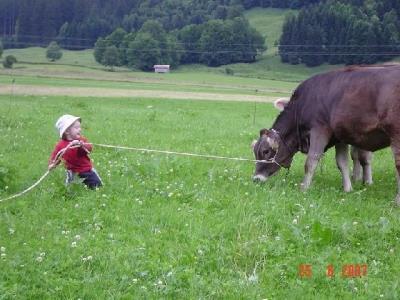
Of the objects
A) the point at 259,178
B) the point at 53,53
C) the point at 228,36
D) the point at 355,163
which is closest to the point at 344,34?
the point at 228,36

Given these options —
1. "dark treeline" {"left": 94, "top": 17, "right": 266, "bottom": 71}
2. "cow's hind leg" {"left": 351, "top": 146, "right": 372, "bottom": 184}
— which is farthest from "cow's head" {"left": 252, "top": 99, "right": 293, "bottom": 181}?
"dark treeline" {"left": 94, "top": 17, "right": 266, "bottom": 71}

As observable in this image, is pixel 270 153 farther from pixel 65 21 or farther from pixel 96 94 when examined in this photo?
pixel 65 21

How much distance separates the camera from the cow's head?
1253cm

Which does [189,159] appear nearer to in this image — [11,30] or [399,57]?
[399,57]

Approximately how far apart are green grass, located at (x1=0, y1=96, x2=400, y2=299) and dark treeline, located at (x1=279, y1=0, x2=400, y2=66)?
11250cm

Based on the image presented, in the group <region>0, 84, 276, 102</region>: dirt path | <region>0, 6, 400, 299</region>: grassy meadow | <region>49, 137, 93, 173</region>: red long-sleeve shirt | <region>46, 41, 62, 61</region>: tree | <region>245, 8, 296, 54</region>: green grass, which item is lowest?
<region>46, 41, 62, 61</region>: tree

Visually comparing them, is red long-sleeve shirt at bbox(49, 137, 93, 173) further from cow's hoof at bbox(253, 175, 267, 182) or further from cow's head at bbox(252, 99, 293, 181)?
cow's head at bbox(252, 99, 293, 181)

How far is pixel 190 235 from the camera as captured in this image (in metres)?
8.30

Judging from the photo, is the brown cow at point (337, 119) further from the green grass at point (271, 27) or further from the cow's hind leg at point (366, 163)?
the green grass at point (271, 27)

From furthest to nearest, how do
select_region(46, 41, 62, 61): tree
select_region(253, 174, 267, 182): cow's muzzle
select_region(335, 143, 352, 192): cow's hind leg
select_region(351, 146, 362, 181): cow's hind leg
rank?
select_region(46, 41, 62, 61): tree
select_region(351, 146, 362, 181): cow's hind leg
select_region(253, 174, 267, 182): cow's muzzle
select_region(335, 143, 352, 192): cow's hind leg

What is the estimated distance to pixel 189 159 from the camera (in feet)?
48.4

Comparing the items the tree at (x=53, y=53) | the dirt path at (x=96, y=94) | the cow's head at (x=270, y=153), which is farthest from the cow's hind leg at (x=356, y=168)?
the tree at (x=53, y=53)

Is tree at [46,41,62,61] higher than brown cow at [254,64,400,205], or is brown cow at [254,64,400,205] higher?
brown cow at [254,64,400,205]
